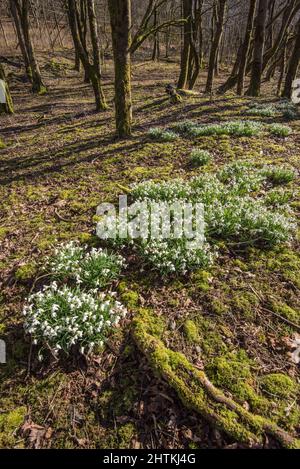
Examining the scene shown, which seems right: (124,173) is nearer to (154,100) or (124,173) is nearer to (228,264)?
(228,264)

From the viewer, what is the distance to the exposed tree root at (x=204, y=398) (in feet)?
9.04

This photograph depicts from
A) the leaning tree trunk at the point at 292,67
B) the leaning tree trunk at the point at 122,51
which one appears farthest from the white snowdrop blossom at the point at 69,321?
the leaning tree trunk at the point at 292,67

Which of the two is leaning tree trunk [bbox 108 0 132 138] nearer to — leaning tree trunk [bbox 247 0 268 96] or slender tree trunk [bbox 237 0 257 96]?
leaning tree trunk [bbox 247 0 268 96]

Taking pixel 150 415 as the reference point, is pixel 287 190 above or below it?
above

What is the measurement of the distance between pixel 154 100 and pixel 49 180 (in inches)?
411

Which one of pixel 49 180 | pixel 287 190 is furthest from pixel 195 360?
pixel 49 180

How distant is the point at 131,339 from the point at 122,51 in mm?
7728

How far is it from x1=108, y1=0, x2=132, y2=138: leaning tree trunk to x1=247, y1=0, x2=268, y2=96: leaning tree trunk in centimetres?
917

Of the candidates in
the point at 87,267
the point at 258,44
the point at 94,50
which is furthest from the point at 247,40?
the point at 87,267

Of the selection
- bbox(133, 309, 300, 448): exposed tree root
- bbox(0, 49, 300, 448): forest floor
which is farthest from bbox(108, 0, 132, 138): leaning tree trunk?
bbox(133, 309, 300, 448): exposed tree root

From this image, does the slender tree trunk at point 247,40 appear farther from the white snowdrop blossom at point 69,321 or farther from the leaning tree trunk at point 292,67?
the white snowdrop blossom at point 69,321

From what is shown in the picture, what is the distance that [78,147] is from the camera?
9516 mm

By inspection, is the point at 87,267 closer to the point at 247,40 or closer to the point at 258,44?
the point at 258,44

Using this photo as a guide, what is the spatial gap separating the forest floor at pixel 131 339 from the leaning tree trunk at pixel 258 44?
9285mm
